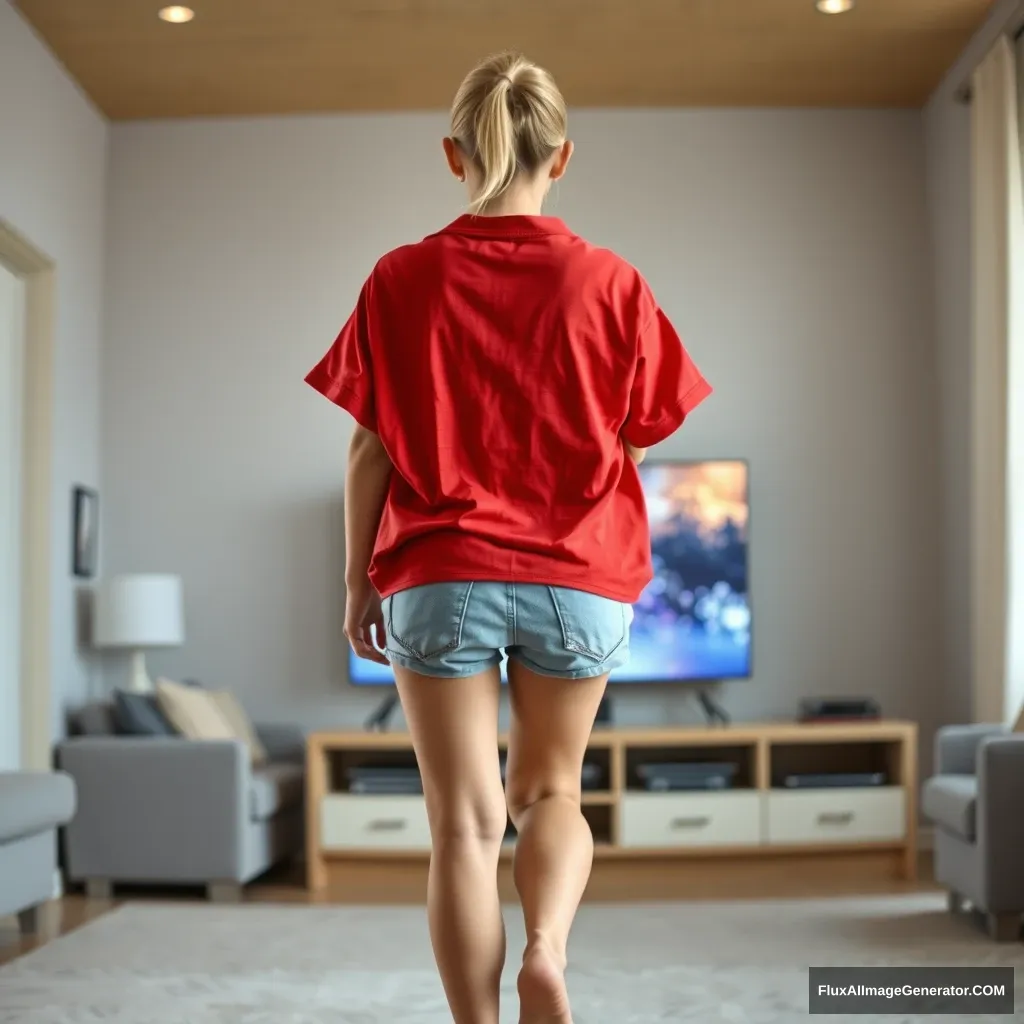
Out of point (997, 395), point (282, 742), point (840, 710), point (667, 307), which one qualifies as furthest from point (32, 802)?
point (997, 395)

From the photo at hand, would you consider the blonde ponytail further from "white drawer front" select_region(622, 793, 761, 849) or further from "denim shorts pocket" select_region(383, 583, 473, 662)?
"white drawer front" select_region(622, 793, 761, 849)

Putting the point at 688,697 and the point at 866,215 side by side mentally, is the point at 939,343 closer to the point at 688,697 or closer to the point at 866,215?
the point at 866,215

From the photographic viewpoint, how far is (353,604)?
73.2 inches

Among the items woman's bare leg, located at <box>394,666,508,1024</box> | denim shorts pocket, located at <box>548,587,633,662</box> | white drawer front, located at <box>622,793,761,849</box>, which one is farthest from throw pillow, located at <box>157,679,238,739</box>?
denim shorts pocket, located at <box>548,587,633,662</box>

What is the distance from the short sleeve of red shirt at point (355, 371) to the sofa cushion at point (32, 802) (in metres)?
2.25

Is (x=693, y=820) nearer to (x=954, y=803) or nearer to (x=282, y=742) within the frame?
(x=954, y=803)

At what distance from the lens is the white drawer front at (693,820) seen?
4969mm

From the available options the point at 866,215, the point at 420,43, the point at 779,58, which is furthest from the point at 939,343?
the point at 420,43

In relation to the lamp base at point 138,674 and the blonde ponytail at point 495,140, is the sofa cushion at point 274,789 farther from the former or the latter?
the blonde ponytail at point 495,140

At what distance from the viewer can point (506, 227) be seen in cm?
171

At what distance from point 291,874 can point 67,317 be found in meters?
2.25

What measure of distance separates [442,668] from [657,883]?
3601 mm

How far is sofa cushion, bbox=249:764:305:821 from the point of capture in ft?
15.5

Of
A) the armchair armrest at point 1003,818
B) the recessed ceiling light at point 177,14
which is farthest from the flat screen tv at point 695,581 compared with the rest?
the recessed ceiling light at point 177,14
